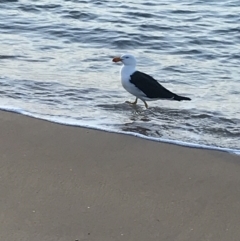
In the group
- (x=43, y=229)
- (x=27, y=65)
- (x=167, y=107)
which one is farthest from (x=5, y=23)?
(x=43, y=229)

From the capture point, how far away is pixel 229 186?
4332 mm

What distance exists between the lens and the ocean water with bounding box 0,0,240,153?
620 centimetres

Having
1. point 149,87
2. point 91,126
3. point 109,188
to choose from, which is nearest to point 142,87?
point 149,87

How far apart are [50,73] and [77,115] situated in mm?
1715

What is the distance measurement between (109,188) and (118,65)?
4453 mm

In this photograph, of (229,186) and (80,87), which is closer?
(229,186)

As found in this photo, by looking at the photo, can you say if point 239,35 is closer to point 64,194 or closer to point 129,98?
point 129,98

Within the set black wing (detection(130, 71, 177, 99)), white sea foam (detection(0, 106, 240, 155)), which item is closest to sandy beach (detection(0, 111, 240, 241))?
white sea foam (detection(0, 106, 240, 155))

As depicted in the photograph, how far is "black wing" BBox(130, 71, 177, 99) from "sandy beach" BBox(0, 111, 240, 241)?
5.54 ft

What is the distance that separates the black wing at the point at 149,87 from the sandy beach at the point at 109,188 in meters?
1.69

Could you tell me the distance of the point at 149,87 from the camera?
6.99m

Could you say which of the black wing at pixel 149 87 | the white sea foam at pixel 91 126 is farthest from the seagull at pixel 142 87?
the white sea foam at pixel 91 126

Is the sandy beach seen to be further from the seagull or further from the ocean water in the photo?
the seagull

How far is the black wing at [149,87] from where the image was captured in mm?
6891
